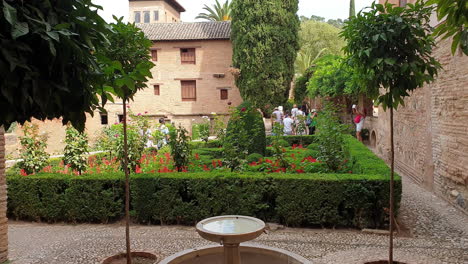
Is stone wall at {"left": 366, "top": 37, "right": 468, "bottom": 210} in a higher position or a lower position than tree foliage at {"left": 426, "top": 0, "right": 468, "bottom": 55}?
lower

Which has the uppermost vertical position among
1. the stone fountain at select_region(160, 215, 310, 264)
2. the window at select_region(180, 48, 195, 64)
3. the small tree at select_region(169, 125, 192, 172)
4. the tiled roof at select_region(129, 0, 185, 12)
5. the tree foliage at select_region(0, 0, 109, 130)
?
the tiled roof at select_region(129, 0, 185, 12)

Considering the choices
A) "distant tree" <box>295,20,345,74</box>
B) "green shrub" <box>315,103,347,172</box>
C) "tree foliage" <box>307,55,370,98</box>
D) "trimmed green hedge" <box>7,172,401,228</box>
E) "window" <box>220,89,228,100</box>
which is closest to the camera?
"trimmed green hedge" <box>7,172,401,228</box>

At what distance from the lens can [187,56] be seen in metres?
25.7

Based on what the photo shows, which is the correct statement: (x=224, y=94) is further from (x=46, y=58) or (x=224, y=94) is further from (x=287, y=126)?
(x=46, y=58)

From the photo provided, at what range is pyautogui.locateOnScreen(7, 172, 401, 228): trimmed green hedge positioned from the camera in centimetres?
630

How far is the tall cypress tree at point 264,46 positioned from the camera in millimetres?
21953

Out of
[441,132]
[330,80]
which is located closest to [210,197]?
[441,132]

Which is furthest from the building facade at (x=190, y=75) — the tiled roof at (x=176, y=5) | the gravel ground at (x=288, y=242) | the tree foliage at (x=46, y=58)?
the tree foliage at (x=46, y=58)

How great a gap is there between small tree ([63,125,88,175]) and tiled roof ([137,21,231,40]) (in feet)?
58.1

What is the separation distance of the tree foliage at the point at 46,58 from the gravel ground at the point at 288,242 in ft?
12.3

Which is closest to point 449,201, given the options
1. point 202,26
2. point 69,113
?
point 69,113

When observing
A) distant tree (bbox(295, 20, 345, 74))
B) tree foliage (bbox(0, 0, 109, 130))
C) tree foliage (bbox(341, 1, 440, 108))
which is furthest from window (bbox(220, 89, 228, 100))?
tree foliage (bbox(0, 0, 109, 130))

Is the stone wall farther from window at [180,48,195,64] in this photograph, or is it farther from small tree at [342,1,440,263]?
window at [180,48,195,64]

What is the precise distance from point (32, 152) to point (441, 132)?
9098 mm
